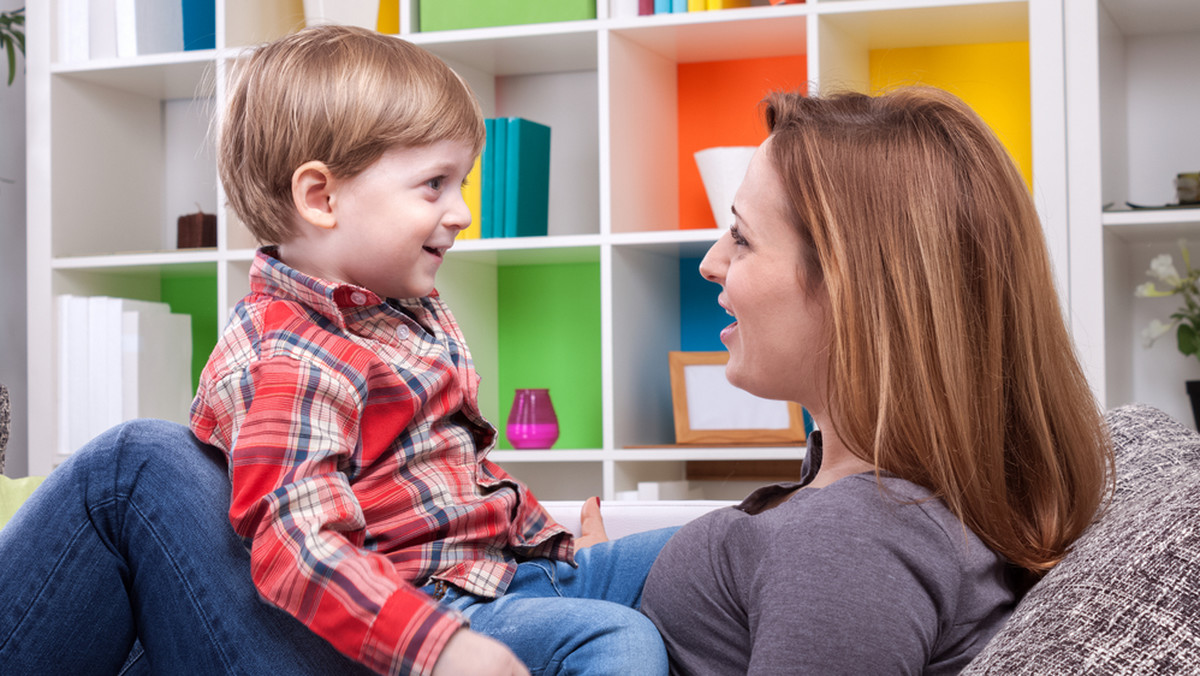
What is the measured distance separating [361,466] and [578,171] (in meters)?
1.91

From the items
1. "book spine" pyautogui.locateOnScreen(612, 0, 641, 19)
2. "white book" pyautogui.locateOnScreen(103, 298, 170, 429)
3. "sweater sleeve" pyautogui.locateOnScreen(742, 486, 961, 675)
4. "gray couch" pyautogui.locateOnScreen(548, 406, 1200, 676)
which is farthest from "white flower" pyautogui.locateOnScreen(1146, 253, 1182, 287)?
"white book" pyautogui.locateOnScreen(103, 298, 170, 429)

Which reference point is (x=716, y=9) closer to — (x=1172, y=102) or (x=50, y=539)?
(x=1172, y=102)

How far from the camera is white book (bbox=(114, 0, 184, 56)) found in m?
2.68

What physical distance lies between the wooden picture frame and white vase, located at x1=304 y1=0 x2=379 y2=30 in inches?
43.3

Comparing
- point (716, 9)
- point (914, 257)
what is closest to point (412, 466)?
point (914, 257)

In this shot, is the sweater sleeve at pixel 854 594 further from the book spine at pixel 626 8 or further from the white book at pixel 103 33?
the white book at pixel 103 33

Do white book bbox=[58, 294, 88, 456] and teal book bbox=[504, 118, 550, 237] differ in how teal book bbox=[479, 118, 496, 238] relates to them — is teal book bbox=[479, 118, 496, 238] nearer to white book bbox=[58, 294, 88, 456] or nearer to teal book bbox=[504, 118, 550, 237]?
teal book bbox=[504, 118, 550, 237]

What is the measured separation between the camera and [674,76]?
9.09 ft

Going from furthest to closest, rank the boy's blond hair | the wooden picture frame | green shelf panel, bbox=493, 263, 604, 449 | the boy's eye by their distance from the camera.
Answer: green shelf panel, bbox=493, 263, 604, 449, the wooden picture frame, the boy's blond hair, the boy's eye

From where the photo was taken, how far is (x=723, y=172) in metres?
2.41

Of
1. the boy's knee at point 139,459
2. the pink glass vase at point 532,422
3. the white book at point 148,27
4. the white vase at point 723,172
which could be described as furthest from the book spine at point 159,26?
the boy's knee at point 139,459

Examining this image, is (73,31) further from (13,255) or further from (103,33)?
(13,255)

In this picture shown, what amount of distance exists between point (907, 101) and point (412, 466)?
0.58 meters

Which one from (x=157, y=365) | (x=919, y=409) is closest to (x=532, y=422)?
(x=157, y=365)
